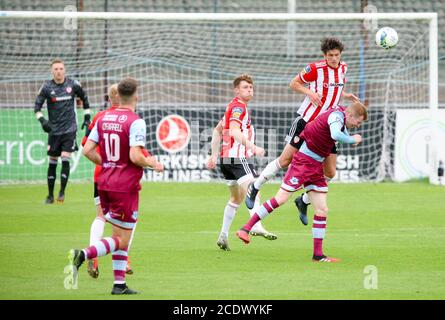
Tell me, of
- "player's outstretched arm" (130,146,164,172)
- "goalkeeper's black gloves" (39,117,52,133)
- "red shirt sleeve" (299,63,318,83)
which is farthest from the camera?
"goalkeeper's black gloves" (39,117,52,133)

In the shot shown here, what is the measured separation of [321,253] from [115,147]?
306 cm

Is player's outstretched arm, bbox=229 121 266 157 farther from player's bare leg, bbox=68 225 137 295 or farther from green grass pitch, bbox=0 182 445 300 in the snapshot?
player's bare leg, bbox=68 225 137 295

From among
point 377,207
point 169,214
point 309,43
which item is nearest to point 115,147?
point 169,214

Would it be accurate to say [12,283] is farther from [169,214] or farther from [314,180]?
[169,214]

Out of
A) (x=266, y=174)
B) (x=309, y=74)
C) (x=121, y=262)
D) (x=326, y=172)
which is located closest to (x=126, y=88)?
(x=121, y=262)

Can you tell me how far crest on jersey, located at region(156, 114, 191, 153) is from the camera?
2005 cm

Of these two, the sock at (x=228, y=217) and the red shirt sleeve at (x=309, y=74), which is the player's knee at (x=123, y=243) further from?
the red shirt sleeve at (x=309, y=74)

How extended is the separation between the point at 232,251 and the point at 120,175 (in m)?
3.20

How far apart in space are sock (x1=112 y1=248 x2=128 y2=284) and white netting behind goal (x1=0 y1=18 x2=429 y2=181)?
11550mm

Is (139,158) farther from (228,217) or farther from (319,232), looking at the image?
(228,217)

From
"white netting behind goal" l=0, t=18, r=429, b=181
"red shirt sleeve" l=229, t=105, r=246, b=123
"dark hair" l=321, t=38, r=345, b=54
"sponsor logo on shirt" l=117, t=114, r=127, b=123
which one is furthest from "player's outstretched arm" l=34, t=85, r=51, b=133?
"sponsor logo on shirt" l=117, t=114, r=127, b=123

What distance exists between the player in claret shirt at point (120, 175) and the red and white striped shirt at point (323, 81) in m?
4.44

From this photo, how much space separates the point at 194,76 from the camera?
22.0m
